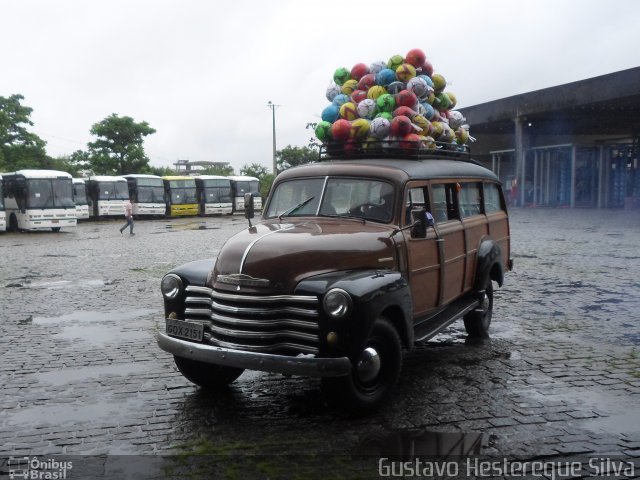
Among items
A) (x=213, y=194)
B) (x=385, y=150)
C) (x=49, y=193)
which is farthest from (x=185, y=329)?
(x=213, y=194)

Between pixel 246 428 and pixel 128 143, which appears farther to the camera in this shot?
pixel 128 143

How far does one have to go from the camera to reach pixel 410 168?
241 inches

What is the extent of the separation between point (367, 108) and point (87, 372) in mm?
4190

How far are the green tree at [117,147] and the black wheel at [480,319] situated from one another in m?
52.3

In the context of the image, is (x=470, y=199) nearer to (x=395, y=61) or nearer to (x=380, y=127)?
(x=380, y=127)

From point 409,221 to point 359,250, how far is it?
0.86 meters

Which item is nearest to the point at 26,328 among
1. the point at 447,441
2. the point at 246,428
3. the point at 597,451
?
the point at 246,428

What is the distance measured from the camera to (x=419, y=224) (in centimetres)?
563

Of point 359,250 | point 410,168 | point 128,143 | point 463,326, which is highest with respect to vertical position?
point 128,143

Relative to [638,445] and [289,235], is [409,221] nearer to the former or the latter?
[289,235]

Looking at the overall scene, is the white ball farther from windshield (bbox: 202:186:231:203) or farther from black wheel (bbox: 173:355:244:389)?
windshield (bbox: 202:186:231:203)

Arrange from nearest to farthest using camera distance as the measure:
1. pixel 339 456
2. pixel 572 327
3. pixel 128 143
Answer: pixel 339 456 → pixel 572 327 → pixel 128 143

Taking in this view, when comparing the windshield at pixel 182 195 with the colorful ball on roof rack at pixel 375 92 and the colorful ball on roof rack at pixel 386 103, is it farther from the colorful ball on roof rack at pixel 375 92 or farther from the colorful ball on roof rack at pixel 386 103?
the colorful ball on roof rack at pixel 386 103

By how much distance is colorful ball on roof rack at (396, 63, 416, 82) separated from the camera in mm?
7570
